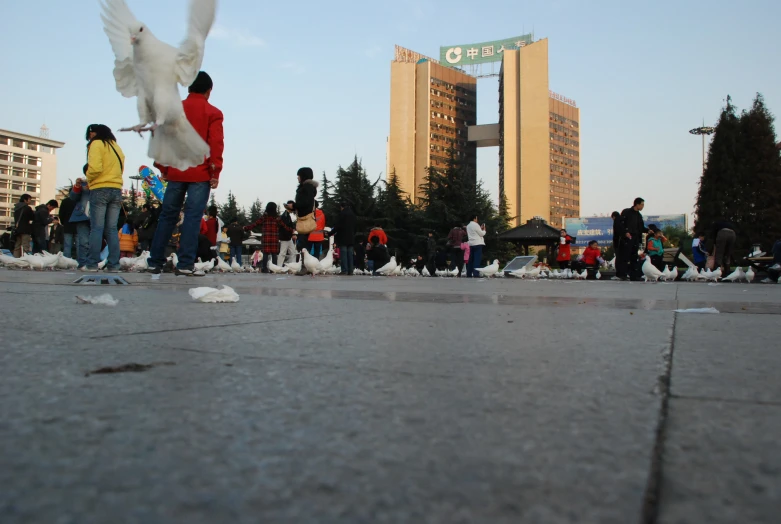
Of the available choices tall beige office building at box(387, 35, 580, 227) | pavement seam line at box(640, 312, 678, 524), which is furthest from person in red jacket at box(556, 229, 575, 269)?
tall beige office building at box(387, 35, 580, 227)

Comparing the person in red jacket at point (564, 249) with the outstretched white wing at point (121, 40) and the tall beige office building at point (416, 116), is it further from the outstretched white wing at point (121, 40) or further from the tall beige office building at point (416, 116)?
the tall beige office building at point (416, 116)

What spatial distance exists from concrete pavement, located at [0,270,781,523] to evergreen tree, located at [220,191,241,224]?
51.0m

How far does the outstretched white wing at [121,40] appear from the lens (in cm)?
455

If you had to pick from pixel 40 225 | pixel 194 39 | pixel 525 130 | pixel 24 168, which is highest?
pixel 525 130

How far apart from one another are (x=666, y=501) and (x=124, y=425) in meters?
0.71

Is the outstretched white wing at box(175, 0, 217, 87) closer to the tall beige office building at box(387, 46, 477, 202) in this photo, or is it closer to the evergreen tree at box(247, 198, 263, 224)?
the evergreen tree at box(247, 198, 263, 224)

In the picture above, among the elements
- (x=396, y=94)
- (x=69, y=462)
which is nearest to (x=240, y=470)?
(x=69, y=462)

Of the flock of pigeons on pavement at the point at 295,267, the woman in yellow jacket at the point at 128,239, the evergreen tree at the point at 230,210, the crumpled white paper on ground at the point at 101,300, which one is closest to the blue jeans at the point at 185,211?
the flock of pigeons on pavement at the point at 295,267

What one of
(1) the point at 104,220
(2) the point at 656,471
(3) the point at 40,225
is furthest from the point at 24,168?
(2) the point at 656,471

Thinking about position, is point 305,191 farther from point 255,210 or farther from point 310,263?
point 255,210

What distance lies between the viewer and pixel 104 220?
775 cm

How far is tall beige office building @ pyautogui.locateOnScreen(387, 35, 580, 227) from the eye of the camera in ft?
335

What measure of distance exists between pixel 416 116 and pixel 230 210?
219 ft

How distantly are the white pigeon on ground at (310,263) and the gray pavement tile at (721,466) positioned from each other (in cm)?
984
